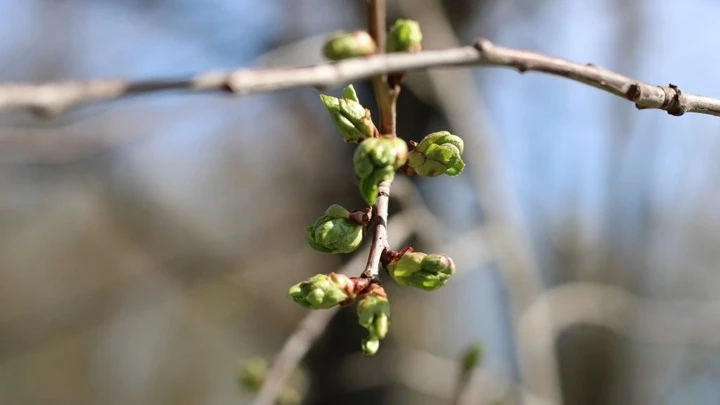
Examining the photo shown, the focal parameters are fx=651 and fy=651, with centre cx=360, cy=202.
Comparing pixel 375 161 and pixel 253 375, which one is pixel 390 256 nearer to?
pixel 375 161

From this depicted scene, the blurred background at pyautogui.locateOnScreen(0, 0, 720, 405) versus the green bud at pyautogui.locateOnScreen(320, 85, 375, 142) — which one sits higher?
the blurred background at pyautogui.locateOnScreen(0, 0, 720, 405)

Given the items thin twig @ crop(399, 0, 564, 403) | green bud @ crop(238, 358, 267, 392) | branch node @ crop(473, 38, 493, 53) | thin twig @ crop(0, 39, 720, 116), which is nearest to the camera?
thin twig @ crop(0, 39, 720, 116)

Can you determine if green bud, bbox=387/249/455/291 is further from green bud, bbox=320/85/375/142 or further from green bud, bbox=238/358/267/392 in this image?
green bud, bbox=238/358/267/392

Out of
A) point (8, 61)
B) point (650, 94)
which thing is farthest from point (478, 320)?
point (650, 94)

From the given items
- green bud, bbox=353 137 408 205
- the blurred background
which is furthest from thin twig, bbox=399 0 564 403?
green bud, bbox=353 137 408 205

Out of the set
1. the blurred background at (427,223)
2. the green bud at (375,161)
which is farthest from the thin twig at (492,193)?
the green bud at (375,161)

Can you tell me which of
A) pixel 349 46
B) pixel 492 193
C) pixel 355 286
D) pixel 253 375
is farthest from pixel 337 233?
pixel 492 193
